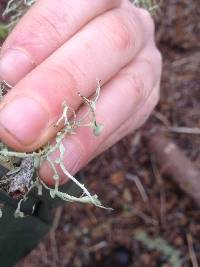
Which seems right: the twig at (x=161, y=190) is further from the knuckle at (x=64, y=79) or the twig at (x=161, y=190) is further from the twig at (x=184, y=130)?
the knuckle at (x=64, y=79)

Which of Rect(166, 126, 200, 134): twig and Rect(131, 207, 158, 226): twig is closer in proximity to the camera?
Rect(131, 207, 158, 226): twig

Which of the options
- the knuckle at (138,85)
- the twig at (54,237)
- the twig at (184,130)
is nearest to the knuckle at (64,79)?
the knuckle at (138,85)

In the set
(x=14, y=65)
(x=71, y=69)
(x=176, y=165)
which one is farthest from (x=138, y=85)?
(x=176, y=165)

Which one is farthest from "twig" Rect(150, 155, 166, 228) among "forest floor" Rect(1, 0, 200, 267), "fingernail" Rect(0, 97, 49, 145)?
"fingernail" Rect(0, 97, 49, 145)

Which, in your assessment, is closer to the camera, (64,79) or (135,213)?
(64,79)

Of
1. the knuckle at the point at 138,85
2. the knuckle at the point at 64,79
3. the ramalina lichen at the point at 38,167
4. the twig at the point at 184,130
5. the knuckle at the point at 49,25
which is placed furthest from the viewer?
the twig at the point at 184,130

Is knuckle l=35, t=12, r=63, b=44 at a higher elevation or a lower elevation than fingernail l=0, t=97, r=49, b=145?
lower

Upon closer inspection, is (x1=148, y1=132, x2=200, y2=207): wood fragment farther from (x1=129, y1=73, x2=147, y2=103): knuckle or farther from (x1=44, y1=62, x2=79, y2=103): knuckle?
(x1=44, y1=62, x2=79, y2=103): knuckle

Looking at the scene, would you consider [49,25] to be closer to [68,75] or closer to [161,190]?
[68,75]
